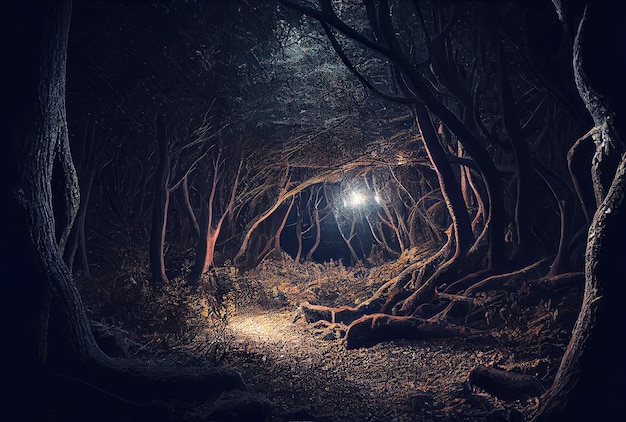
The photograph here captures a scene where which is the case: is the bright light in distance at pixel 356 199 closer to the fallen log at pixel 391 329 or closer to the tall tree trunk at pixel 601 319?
the fallen log at pixel 391 329

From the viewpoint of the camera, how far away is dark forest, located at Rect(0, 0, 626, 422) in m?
4.16

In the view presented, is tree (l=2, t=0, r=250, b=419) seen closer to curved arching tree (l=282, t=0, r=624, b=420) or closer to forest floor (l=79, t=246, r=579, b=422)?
forest floor (l=79, t=246, r=579, b=422)

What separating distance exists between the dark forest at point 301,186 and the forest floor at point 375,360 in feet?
0.16

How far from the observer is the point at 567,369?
150 inches

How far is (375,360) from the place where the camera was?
758 centimetres

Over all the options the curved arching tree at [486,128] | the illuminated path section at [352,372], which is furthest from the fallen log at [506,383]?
the curved arching tree at [486,128]

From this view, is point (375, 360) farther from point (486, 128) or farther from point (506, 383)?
point (486, 128)

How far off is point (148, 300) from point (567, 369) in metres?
8.28

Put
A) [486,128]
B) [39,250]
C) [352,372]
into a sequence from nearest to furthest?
1. [39,250]
2. [352,372]
3. [486,128]

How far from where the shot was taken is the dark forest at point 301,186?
4.16m

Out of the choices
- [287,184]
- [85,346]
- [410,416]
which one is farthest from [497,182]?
[287,184]

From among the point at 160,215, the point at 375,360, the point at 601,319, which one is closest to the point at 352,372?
the point at 375,360

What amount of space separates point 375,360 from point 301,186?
31.6 feet

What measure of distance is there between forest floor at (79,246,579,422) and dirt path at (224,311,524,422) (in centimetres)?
2
